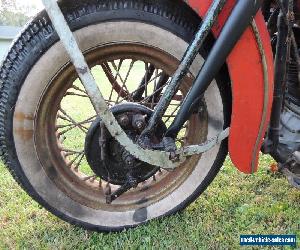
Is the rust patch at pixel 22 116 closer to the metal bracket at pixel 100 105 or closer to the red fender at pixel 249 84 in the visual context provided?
the metal bracket at pixel 100 105

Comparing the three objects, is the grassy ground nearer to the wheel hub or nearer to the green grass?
the green grass

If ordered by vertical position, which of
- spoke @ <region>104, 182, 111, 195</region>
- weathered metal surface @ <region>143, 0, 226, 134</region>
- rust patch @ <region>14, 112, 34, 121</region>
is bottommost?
spoke @ <region>104, 182, 111, 195</region>

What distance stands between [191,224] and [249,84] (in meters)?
0.82

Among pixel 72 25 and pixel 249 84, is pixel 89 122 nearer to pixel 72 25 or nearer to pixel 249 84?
pixel 72 25

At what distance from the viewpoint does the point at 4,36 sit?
1499 cm

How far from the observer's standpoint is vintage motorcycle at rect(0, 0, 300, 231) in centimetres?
160

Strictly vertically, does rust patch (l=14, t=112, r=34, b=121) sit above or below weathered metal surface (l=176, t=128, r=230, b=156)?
above

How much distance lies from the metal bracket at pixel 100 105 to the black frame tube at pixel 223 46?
197 millimetres

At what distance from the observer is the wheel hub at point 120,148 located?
1.78 meters

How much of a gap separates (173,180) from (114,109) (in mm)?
529

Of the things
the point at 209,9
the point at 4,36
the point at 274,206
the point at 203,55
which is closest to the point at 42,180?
the point at 203,55

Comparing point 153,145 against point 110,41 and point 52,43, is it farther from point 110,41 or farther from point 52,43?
point 52,43

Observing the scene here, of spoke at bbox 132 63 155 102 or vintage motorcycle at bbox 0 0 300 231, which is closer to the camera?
vintage motorcycle at bbox 0 0 300 231

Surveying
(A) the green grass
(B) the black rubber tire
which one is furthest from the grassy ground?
(B) the black rubber tire
